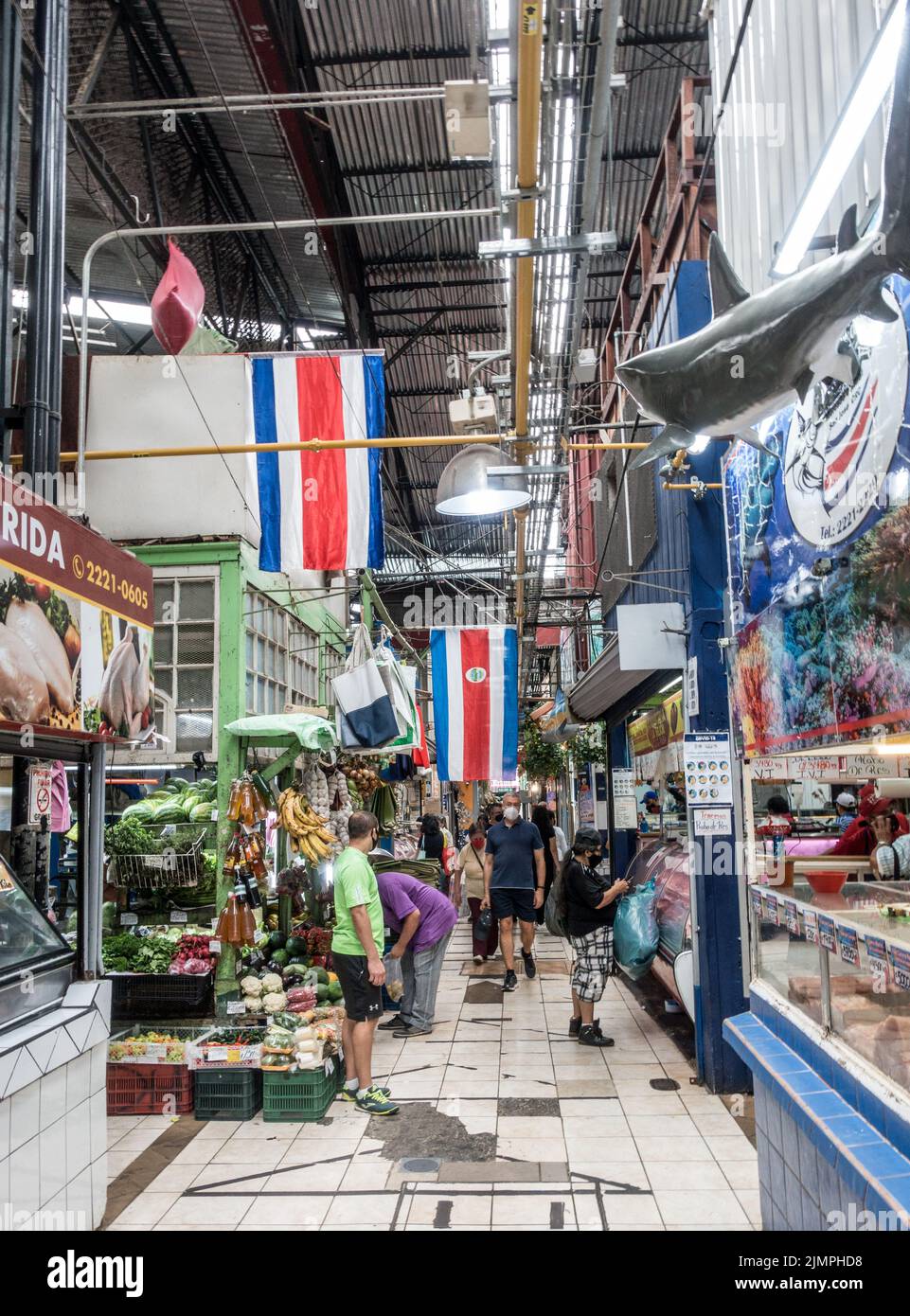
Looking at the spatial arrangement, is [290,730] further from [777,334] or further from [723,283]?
[777,334]

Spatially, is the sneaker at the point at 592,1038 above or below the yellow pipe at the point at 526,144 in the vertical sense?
below

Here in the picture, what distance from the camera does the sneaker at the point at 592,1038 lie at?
7.89 metres

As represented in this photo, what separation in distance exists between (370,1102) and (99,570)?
13.2 feet

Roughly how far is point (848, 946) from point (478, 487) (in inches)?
159

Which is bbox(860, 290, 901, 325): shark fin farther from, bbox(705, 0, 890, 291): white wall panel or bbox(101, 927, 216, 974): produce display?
bbox(101, 927, 216, 974): produce display

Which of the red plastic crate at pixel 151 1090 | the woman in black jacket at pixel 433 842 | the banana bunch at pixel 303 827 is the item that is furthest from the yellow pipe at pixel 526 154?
the woman in black jacket at pixel 433 842

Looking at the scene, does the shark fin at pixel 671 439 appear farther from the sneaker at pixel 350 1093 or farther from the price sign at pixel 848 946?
the sneaker at pixel 350 1093

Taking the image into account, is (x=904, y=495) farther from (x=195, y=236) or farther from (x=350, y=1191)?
(x=195, y=236)

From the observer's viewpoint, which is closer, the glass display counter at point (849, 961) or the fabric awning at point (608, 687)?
the glass display counter at point (849, 961)

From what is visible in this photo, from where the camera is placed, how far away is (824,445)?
3.79 m

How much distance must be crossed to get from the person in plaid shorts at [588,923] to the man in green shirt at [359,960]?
6.53ft

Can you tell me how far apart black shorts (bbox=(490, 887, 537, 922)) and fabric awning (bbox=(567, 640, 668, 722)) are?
2489 mm

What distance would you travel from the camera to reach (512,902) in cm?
1045
